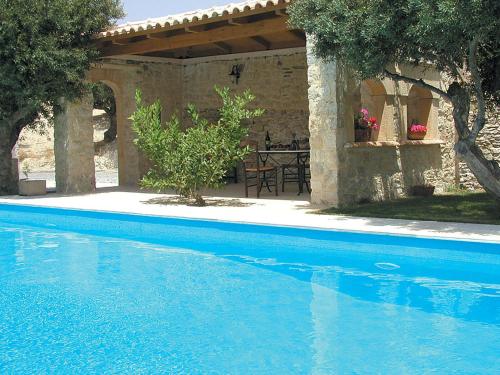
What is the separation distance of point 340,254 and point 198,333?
9.65 feet

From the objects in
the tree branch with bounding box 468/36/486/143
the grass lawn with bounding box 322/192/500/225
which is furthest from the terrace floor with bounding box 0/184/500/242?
the tree branch with bounding box 468/36/486/143

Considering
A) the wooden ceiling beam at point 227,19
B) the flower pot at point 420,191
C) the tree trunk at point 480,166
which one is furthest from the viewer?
the flower pot at point 420,191

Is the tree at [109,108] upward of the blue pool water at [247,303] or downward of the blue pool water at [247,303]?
upward

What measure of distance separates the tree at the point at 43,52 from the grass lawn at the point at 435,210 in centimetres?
556

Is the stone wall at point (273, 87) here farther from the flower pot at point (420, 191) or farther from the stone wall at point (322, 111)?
the flower pot at point (420, 191)

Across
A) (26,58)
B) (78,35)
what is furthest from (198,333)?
(78,35)

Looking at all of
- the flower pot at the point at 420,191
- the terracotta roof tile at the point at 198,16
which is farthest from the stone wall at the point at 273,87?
the flower pot at the point at 420,191

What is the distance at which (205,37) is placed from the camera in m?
11.2

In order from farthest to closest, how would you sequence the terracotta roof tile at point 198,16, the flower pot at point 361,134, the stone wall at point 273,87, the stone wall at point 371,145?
the stone wall at point 273,87 < the flower pot at point 361,134 < the stone wall at point 371,145 < the terracotta roof tile at point 198,16

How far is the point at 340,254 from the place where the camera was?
7.19 meters

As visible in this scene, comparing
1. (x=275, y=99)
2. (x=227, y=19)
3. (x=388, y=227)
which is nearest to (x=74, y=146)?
(x=275, y=99)

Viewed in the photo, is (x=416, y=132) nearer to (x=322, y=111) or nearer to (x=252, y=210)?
(x=322, y=111)

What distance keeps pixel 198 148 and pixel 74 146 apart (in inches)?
149

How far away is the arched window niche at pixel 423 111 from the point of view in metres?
12.4
